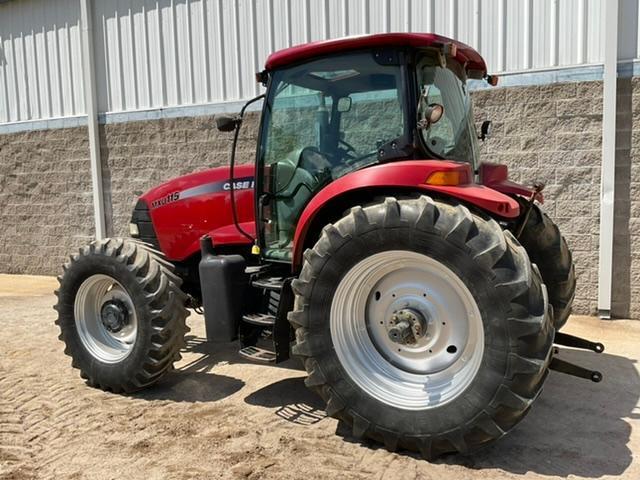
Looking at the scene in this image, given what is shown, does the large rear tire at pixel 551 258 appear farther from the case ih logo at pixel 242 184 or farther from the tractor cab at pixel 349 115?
the case ih logo at pixel 242 184

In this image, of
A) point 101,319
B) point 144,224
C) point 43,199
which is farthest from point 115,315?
point 43,199

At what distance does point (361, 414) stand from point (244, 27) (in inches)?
238

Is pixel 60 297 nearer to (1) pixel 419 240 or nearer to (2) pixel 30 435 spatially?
(2) pixel 30 435

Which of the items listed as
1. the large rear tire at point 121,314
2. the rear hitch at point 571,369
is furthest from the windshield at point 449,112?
the large rear tire at point 121,314

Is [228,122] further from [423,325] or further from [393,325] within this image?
[423,325]

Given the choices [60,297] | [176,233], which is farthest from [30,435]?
[176,233]

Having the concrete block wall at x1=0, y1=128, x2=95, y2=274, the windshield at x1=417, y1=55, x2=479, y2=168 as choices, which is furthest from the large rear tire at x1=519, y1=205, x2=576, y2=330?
the concrete block wall at x1=0, y1=128, x2=95, y2=274

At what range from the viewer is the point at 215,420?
3.59 meters

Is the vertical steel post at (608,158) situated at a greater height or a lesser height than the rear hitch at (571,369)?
greater

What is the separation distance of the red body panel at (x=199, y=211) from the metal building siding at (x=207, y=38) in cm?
332

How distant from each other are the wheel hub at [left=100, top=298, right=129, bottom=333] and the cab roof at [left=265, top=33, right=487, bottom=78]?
1980mm

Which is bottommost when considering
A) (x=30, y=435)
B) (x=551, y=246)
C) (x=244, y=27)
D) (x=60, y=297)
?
(x=30, y=435)

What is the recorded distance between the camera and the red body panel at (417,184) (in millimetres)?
3018

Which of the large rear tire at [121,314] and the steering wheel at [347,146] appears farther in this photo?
the large rear tire at [121,314]
